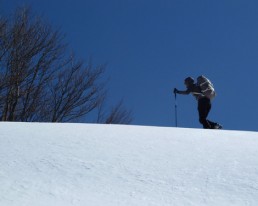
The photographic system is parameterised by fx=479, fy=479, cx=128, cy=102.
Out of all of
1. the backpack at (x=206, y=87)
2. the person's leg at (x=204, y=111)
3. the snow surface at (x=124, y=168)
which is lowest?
the snow surface at (x=124, y=168)

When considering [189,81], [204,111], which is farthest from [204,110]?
[189,81]

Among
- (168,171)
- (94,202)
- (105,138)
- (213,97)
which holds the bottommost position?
(94,202)

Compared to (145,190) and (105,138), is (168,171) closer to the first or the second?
(145,190)

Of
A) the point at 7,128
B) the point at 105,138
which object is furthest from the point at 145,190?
the point at 7,128

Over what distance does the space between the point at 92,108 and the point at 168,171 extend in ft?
28.8

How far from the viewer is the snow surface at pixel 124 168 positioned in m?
2.69

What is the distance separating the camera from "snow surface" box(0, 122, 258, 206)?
269 centimetres

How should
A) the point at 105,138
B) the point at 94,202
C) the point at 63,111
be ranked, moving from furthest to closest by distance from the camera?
1. the point at 63,111
2. the point at 105,138
3. the point at 94,202

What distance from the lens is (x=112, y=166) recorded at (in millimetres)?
3291

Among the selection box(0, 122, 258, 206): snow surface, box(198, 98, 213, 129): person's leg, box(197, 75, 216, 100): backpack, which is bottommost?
box(0, 122, 258, 206): snow surface

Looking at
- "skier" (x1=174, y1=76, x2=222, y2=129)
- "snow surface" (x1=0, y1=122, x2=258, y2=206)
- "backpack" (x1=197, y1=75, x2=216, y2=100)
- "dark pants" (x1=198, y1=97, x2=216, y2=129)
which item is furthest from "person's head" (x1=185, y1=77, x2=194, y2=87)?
"snow surface" (x1=0, y1=122, x2=258, y2=206)

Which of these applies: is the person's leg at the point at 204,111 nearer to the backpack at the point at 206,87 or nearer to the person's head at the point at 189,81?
the backpack at the point at 206,87

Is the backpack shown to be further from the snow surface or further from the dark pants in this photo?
the snow surface

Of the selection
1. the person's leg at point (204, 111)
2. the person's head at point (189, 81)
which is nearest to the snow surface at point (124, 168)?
the person's leg at point (204, 111)
